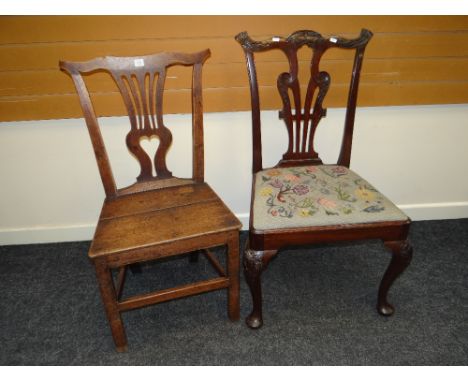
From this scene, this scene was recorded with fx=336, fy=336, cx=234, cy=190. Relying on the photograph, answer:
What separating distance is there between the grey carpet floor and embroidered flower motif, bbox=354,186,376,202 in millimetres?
529

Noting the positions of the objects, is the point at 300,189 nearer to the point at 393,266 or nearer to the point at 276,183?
the point at 276,183

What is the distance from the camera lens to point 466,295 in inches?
61.3

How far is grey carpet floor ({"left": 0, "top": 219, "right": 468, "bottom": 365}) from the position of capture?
1314 millimetres

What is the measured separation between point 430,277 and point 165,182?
4.50ft

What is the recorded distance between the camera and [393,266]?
1.34 metres

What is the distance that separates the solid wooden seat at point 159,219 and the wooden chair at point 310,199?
6.1 inches

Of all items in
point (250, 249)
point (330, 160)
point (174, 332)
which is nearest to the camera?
point (250, 249)

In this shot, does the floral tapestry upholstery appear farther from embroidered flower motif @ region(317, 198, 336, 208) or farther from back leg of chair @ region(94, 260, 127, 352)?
back leg of chair @ region(94, 260, 127, 352)

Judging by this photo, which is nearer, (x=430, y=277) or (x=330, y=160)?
(x=430, y=277)

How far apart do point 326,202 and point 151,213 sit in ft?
2.22

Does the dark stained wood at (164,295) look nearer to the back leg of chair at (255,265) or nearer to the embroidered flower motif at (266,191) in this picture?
the back leg of chair at (255,265)

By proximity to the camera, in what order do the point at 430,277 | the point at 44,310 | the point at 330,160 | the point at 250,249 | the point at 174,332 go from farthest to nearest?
1. the point at 330,160
2. the point at 430,277
3. the point at 44,310
4. the point at 174,332
5. the point at 250,249
